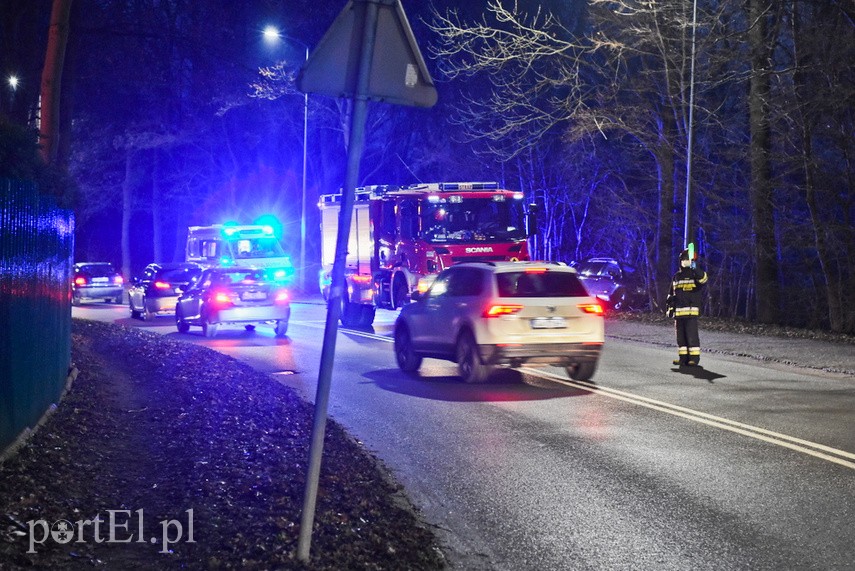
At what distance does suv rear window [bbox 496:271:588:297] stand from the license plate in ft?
1.28

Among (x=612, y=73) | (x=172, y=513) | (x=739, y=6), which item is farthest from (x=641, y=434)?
(x=612, y=73)

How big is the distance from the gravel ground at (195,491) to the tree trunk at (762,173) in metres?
17.6

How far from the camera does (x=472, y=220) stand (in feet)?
77.6

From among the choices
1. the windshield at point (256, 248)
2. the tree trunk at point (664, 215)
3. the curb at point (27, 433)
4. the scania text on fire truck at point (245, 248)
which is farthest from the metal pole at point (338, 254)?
the windshield at point (256, 248)

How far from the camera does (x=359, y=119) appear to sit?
19.0 ft

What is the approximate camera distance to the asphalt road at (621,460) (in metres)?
6.80

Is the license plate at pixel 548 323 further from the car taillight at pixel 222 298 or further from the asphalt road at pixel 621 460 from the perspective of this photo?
the car taillight at pixel 222 298

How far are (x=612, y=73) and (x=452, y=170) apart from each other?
13.2 meters

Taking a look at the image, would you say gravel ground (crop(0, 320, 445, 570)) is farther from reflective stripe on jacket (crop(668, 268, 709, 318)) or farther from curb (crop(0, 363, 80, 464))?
reflective stripe on jacket (crop(668, 268, 709, 318))

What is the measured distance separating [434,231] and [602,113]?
8.19 meters

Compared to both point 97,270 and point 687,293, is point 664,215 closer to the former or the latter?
point 687,293

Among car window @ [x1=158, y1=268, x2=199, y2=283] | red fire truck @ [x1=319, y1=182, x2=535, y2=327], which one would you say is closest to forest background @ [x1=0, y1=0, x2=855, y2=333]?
red fire truck @ [x1=319, y1=182, x2=535, y2=327]

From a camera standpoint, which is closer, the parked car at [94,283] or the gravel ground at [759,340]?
the gravel ground at [759,340]

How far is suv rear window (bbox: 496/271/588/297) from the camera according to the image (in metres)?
15.1
